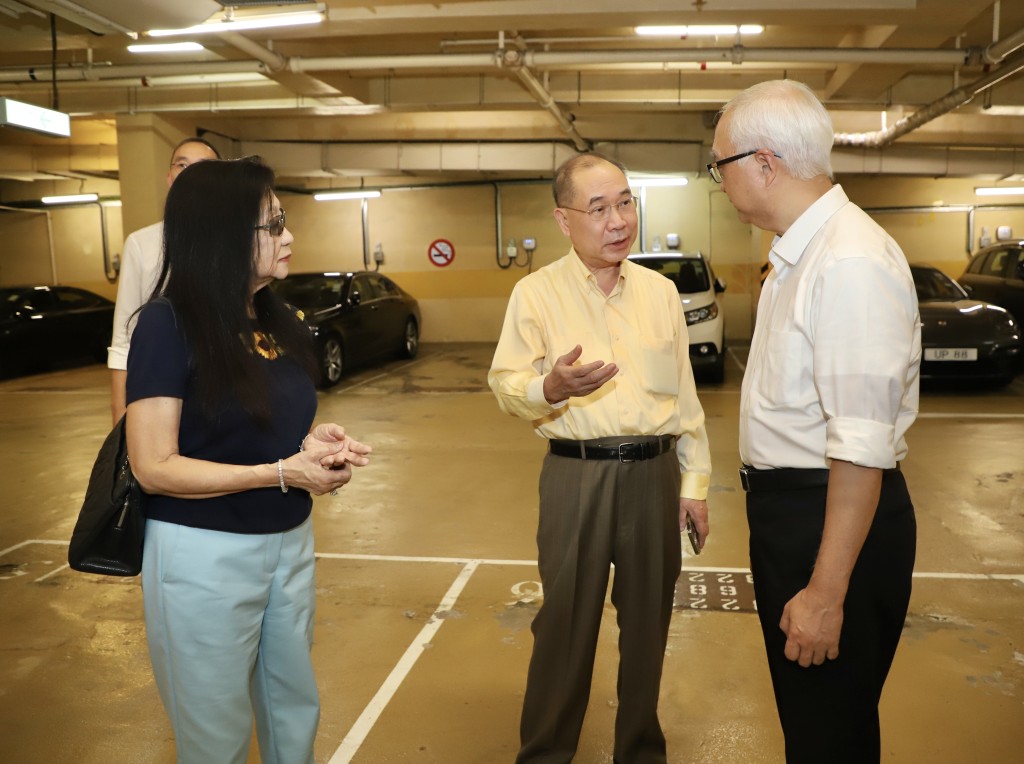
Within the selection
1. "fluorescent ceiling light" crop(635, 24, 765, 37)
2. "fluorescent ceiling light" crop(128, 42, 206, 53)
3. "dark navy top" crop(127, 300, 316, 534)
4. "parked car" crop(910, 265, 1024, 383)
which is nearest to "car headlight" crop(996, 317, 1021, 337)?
"parked car" crop(910, 265, 1024, 383)

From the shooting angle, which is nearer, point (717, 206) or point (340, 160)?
point (340, 160)

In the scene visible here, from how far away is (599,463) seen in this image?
2326 mm

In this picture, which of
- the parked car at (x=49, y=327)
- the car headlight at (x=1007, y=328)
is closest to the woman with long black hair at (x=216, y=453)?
the car headlight at (x=1007, y=328)

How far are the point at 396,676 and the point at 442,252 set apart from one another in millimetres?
12878

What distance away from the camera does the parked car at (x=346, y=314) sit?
10062 millimetres

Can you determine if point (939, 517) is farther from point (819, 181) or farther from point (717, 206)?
point (717, 206)

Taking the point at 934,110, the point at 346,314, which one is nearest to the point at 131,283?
the point at 346,314

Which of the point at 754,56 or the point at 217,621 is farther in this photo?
the point at 754,56

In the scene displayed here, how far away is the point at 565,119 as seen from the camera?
10875 millimetres

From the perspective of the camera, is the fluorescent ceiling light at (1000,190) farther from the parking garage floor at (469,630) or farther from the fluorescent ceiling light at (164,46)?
the fluorescent ceiling light at (164,46)

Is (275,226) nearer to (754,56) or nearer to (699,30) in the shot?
(754,56)

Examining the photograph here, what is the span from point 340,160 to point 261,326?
462 inches

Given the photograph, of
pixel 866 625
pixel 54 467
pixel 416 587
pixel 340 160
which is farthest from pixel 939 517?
pixel 340 160

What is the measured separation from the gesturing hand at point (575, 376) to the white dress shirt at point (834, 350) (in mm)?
360
